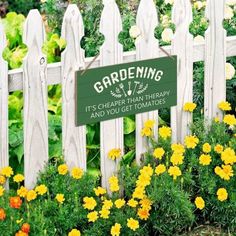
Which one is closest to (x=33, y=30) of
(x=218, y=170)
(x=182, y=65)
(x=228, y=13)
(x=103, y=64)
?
(x=103, y=64)

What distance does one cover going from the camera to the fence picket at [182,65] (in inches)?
194

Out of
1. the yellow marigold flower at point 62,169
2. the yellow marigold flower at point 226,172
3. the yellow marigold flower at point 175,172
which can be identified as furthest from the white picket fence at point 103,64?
the yellow marigold flower at point 226,172

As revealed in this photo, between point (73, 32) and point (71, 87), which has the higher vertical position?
point (73, 32)

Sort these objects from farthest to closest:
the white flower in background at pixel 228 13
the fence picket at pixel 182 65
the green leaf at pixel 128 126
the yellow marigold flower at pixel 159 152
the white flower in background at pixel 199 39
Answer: the white flower in background at pixel 228 13 < the white flower in background at pixel 199 39 < the green leaf at pixel 128 126 < the fence picket at pixel 182 65 < the yellow marigold flower at pixel 159 152

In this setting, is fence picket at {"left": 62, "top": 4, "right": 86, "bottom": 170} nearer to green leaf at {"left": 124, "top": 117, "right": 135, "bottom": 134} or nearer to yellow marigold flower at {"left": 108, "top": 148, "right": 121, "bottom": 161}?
yellow marigold flower at {"left": 108, "top": 148, "right": 121, "bottom": 161}

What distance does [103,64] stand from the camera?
4.70 metres

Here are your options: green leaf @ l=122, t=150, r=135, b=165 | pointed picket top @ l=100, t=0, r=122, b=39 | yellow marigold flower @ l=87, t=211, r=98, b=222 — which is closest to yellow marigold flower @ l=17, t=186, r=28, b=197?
yellow marigold flower @ l=87, t=211, r=98, b=222

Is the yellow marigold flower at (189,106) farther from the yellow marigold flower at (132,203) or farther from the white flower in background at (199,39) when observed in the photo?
the yellow marigold flower at (132,203)

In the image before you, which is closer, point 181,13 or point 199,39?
point 181,13

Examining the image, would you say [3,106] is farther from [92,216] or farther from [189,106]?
[189,106]

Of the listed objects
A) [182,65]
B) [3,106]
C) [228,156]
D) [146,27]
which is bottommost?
[228,156]

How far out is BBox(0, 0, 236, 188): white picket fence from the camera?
4.48m

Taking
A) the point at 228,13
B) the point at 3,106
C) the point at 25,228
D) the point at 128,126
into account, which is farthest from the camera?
the point at 228,13

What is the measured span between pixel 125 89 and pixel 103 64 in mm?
217
